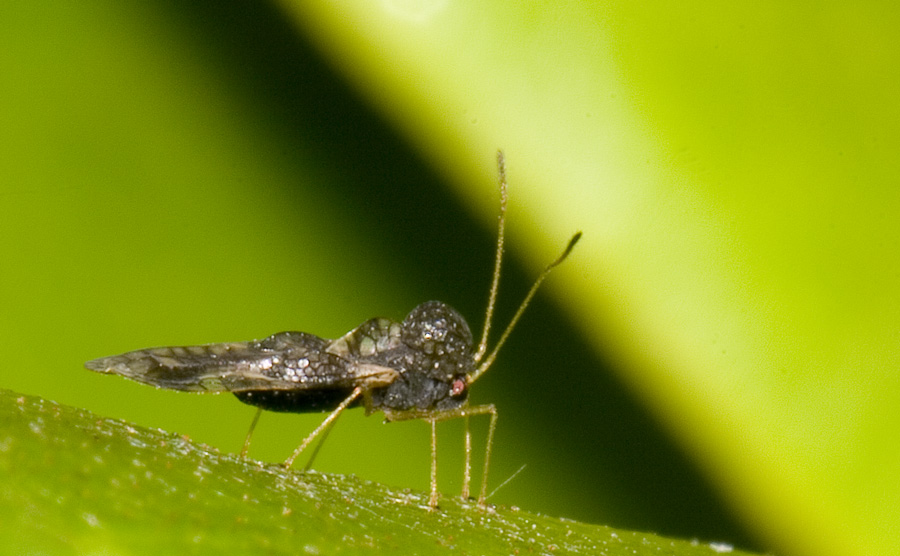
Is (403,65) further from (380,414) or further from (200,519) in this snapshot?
(200,519)

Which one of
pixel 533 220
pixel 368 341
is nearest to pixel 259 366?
pixel 368 341

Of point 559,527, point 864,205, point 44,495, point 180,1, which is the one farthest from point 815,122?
point 44,495

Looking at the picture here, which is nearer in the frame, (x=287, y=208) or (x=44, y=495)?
(x=44, y=495)

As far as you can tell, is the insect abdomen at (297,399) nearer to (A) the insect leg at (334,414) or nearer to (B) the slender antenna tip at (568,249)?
(A) the insect leg at (334,414)

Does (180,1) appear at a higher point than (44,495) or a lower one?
higher

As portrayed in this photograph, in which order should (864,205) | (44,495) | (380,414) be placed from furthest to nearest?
(380,414) → (864,205) → (44,495)

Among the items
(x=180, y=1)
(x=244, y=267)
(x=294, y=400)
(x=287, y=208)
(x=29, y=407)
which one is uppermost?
(x=180, y=1)
